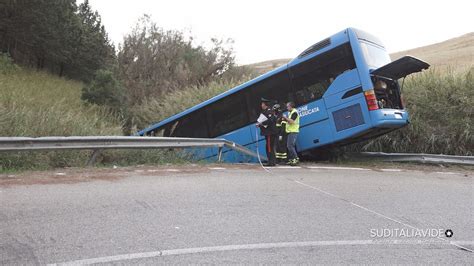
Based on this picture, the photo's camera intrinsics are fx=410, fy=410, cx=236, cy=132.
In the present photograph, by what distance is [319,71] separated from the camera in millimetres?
10664

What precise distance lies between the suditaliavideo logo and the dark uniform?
580 cm

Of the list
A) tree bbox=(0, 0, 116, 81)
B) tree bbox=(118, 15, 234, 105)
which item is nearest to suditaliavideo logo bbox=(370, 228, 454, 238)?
tree bbox=(118, 15, 234, 105)

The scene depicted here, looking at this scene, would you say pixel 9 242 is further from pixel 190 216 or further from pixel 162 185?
pixel 162 185

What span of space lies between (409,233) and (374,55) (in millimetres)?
6607

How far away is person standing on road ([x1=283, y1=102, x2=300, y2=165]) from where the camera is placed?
422 inches

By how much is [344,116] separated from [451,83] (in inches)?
212

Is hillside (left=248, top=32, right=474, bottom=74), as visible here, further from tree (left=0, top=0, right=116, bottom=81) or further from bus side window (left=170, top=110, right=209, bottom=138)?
tree (left=0, top=0, right=116, bottom=81)

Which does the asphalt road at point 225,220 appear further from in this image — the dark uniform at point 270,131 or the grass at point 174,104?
the grass at point 174,104

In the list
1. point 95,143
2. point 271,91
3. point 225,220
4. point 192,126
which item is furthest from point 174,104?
point 225,220

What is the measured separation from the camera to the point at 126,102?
71.4 ft

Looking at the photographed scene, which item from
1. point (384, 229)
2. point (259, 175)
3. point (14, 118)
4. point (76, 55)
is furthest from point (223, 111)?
point (76, 55)

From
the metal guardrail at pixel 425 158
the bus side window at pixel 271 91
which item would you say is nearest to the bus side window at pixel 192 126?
the bus side window at pixel 271 91

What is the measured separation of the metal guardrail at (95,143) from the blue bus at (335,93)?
1.89 m

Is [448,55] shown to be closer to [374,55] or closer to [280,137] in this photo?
[374,55]
